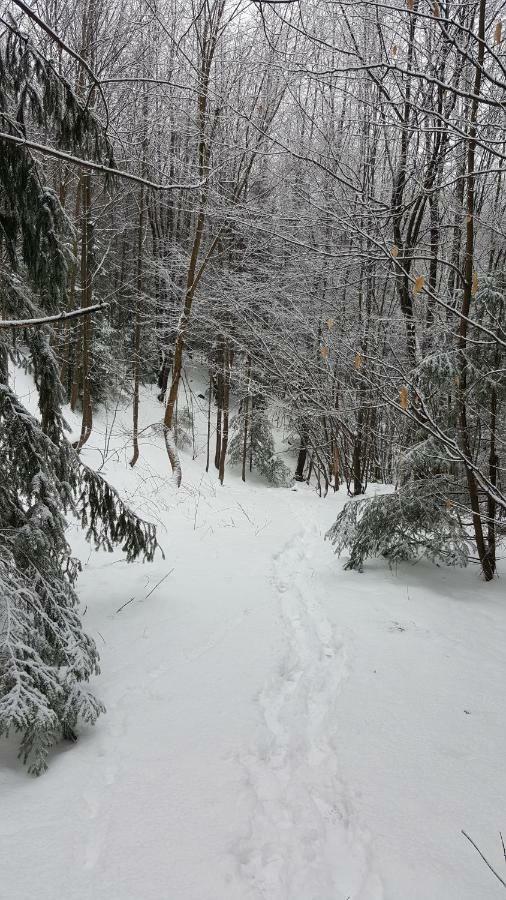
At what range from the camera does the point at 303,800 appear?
86.1 inches

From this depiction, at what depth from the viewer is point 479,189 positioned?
6891 mm

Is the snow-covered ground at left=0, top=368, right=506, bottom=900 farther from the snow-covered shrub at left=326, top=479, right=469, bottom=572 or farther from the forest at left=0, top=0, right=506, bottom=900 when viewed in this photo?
the snow-covered shrub at left=326, top=479, right=469, bottom=572

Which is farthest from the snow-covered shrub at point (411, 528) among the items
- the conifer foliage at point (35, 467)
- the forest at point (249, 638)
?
the conifer foliage at point (35, 467)

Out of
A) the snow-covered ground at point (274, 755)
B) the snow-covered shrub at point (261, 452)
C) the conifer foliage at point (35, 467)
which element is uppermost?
the conifer foliage at point (35, 467)

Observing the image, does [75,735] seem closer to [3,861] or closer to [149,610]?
[3,861]

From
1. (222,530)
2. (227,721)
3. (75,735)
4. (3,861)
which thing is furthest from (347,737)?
(222,530)

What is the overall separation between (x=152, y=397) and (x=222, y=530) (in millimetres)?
13000

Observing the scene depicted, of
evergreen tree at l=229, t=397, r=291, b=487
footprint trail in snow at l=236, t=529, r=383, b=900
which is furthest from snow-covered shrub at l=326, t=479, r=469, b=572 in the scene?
evergreen tree at l=229, t=397, r=291, b=487

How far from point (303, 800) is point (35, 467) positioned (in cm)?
222

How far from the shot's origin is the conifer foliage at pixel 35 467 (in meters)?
2.16

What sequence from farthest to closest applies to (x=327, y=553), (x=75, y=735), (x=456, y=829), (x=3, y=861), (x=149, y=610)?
(x=327, y=553), (x=149, y=610), (x=75, y=735), (x=456, y=829), (x=3, y=861)

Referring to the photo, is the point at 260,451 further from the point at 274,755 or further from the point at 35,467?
the point at 274,755

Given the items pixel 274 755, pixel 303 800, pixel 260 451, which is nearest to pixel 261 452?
pixel 260 451

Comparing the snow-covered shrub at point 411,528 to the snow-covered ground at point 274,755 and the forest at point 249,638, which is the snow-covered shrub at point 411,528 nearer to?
the forest at point 249,638
